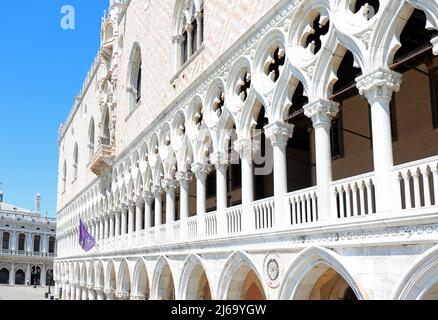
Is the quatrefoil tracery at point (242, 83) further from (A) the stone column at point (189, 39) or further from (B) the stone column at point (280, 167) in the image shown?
(A) the stone column at point (189, 39)

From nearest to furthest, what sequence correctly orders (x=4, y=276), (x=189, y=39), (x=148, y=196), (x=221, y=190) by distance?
(x=221, y=190) < (x=189, y=39) < (x=148, y=196) < (x=4, y=276)

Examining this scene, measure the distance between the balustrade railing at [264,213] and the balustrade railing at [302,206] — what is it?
43cm

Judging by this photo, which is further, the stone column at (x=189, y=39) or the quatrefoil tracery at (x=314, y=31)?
the stone column at (x=189, y=39)

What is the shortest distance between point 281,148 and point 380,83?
277 centimetres

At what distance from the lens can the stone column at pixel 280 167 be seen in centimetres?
895

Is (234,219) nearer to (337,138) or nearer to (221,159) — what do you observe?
(221,159)

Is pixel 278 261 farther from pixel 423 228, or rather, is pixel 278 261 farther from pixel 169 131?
pixel 169 131

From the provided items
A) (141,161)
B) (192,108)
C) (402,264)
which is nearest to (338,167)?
(192,108)

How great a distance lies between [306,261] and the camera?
319 inches

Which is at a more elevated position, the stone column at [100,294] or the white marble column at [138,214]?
the white marble column at [138,214]

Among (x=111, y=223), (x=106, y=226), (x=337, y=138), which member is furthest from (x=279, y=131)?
(x=106, y=226)

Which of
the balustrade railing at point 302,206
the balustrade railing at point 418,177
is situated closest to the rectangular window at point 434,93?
the balustrade railing at point 302,206

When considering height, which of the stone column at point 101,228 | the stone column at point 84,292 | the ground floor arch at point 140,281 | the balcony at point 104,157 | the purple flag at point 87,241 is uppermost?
the balcony at point 104,157

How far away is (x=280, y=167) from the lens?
9117 mm
